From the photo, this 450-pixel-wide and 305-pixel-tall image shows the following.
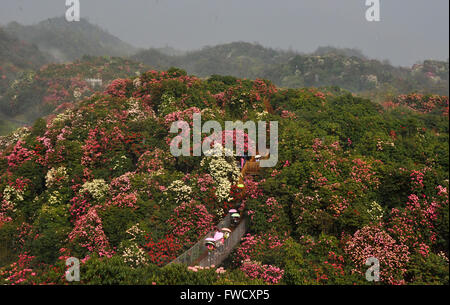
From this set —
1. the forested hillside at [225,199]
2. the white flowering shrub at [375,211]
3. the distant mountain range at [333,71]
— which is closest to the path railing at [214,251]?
the forested hillside at [225,199]

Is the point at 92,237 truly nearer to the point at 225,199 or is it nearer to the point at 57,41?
the point at 225,199

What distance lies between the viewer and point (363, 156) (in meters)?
16.5

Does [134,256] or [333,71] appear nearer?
[134,256]

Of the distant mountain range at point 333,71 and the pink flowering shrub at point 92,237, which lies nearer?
the pink flowering shrub at point 92,237

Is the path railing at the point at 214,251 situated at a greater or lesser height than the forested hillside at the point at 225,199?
lesser

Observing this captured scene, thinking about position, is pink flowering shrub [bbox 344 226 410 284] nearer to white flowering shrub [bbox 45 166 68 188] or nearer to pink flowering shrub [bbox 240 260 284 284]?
pink flowering shrub [bbox 240 260 284 284]

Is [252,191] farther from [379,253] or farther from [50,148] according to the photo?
[50,148]

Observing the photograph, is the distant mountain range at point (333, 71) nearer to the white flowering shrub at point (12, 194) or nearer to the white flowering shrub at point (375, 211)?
the white flowering shrub at point (375, 211)

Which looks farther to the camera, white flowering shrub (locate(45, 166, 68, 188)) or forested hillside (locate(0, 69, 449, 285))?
white flowering shrub (locate(45, 166, 68, 188))

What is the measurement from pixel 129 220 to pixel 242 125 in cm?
945

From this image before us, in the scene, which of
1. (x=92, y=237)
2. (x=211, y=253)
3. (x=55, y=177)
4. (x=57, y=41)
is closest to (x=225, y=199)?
(x=211, y=253)

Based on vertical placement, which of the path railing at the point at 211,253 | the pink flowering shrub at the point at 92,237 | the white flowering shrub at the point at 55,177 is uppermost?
the white flowering shrub at the point at 55,177

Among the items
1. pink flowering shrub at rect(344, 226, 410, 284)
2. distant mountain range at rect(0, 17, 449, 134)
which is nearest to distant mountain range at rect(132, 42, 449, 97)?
distant mountain range at rect(0, 17, 449, 134)

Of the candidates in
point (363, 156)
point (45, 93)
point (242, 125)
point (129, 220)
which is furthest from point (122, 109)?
point (45, 93)
